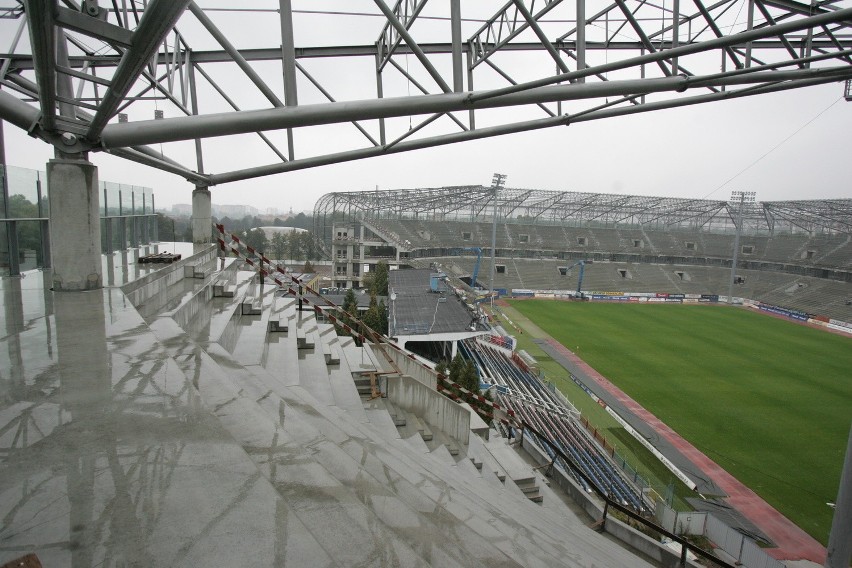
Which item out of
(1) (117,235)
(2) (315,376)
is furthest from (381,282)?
(2) (315,376)

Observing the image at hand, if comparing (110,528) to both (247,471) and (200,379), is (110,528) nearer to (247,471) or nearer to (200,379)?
(247,471)

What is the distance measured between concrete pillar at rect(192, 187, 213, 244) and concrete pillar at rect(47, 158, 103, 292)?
592 cm

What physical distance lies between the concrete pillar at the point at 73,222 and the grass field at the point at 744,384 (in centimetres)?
1508

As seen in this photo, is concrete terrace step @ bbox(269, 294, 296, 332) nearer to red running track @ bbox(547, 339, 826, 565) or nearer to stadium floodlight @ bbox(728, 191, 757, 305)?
red running track @ bbox(547, 339, 826, 565)

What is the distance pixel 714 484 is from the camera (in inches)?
482

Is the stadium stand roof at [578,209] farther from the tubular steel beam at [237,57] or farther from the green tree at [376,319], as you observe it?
the tubular steel beam at [237,57]

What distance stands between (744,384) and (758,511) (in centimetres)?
1106

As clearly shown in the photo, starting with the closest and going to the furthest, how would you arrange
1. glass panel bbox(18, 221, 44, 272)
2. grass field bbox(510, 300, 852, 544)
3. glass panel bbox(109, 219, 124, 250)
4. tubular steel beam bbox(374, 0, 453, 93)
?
tubular steel beam bbox(374, 0, 453, 93), glass panel bbox(18, 221, 44, 272), glass panel bbox(109, 219, 124, 250), grass field bbox(510, 300, 852, 544)

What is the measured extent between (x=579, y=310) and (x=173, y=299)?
34.0m

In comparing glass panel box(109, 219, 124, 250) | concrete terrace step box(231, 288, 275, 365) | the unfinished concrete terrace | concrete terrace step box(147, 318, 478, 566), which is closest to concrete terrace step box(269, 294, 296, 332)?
concrete terrace step box(231, 288, 275, 365)

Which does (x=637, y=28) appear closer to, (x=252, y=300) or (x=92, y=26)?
(x=92, y=26)

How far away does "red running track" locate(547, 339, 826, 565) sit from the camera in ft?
32.4

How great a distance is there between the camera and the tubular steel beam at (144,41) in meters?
2.62

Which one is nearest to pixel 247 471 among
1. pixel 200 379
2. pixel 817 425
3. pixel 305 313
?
pixel 200 379
